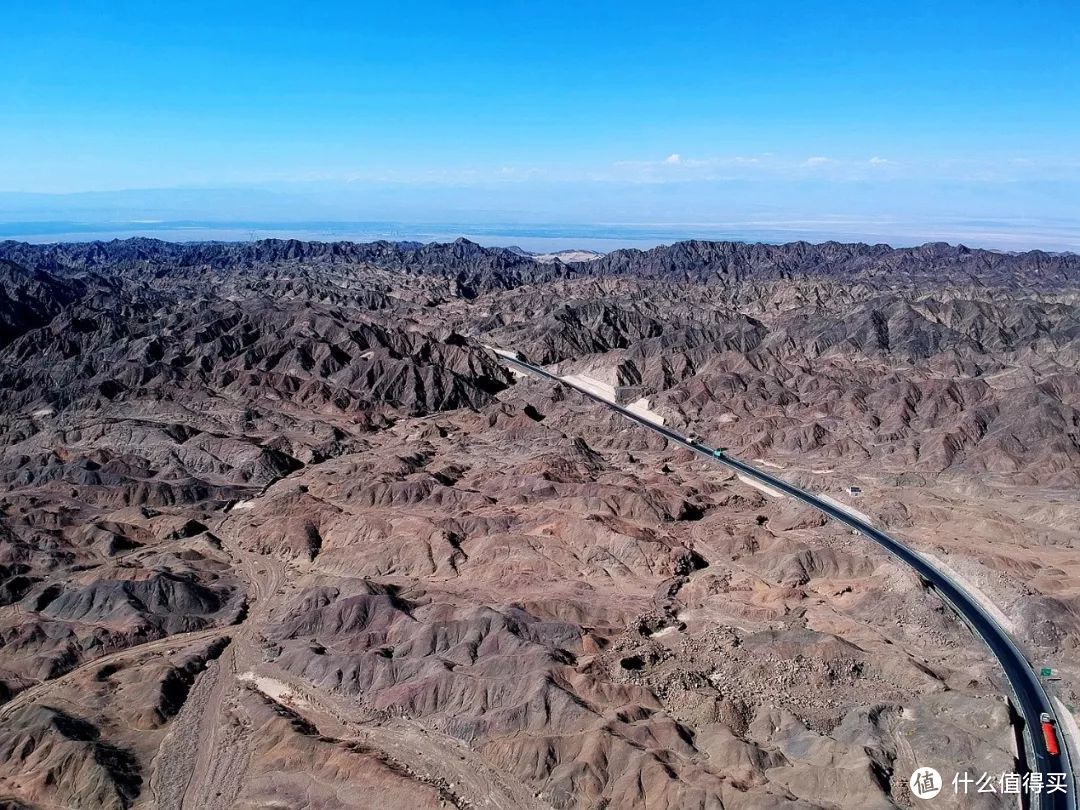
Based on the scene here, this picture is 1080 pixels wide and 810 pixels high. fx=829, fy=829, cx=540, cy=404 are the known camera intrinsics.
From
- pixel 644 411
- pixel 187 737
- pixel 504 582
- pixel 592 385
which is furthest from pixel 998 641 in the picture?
pixel 592 385

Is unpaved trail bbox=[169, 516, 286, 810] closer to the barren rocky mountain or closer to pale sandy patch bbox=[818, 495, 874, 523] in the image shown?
the barren rocky mountain

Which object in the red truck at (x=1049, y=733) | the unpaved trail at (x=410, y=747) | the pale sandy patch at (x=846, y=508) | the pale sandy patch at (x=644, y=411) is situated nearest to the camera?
the unpaved trail at (x=410, y=747)

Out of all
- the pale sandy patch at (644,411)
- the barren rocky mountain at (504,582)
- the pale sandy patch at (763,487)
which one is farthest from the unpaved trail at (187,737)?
the pale sandy patch at (644,411)

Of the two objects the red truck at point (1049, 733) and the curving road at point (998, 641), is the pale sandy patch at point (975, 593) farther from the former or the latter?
the red truck at point (1049, 733)

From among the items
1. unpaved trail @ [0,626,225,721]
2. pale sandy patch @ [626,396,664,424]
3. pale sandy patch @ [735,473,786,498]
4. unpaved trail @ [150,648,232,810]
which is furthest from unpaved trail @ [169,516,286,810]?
pale sandy patch @ [626,396,664,424]

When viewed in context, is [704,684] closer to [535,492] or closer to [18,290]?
[535,492]

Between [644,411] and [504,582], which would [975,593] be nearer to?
[504,582]
